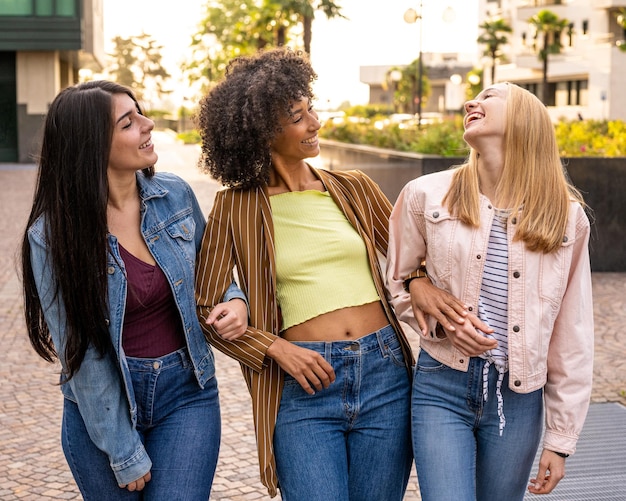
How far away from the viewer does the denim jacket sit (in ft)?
9.46

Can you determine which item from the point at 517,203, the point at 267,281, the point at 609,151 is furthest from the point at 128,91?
the point at 609,151

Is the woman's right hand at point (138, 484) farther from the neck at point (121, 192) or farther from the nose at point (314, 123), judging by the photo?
the nose at point (314, 123)

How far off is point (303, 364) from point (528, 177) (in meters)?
0.89

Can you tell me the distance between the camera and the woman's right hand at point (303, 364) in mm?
2955

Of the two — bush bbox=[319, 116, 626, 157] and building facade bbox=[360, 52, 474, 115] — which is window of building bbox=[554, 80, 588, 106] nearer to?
building facade bbox=[360, 52, 474, 115]

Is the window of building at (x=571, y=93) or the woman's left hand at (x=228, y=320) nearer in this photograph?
the woman's left hand at (x=228, y=320)

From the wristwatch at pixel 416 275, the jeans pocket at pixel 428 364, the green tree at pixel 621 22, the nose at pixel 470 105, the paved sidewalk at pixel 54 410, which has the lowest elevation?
the paved sidewalk at pixel 54 410

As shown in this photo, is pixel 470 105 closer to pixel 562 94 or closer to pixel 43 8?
pixel 43 8

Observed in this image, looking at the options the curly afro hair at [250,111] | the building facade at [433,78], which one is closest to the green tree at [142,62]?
the building facade at [433,78]

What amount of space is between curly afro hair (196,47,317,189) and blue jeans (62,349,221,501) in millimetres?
650

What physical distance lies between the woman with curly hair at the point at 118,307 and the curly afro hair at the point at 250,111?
0.25 m

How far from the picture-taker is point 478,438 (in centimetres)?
301

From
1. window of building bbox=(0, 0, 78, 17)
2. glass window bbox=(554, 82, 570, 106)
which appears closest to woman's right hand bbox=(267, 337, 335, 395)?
window of building bbox=(0, 0, 78, 17)

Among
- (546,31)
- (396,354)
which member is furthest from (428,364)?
(546,31)
